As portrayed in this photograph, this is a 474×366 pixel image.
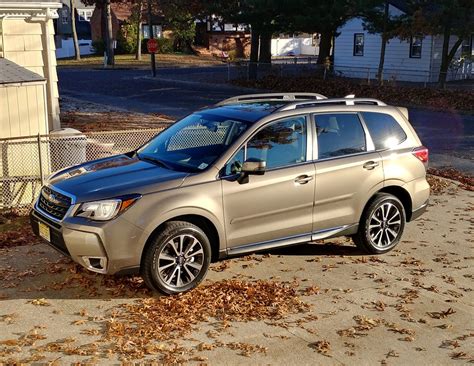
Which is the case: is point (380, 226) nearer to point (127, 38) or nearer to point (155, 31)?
point (127, 38)

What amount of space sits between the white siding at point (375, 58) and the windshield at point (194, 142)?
81.1 ft

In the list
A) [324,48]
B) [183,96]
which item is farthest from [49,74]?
[324,48]

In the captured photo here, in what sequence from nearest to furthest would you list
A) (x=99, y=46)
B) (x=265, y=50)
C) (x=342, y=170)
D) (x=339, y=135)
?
(x=342, y=170)
(x=339, y=135)
(x=265, y=50)
(x=99, y=46)

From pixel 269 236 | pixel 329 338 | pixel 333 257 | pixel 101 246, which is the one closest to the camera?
pixel 329 338

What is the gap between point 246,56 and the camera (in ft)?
206

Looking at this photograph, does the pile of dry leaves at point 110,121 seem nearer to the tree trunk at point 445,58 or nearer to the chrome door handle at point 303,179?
the chrome door handle at point 303,179

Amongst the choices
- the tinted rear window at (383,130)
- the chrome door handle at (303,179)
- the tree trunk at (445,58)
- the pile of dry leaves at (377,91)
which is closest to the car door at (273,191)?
the chrome door handle at (303,179)

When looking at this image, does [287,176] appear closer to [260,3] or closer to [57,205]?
[57,205]

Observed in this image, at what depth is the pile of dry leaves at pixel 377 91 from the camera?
24.3 m

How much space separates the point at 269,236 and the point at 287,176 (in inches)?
26.3

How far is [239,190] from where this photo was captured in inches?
247

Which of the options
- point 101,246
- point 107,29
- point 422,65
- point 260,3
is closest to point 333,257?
point 101,246

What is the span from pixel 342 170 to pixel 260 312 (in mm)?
2124

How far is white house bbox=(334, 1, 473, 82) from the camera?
31719 millimetres
